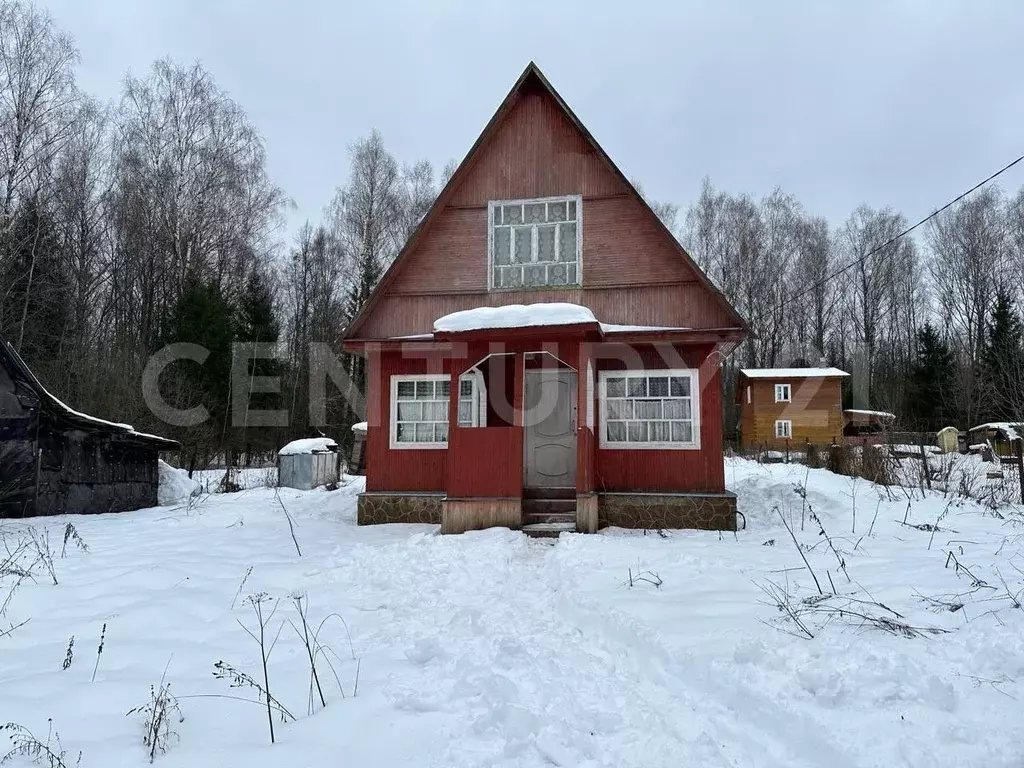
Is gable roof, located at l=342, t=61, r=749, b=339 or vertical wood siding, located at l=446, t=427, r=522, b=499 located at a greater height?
gable roof, located at l=342, t=61, r=749, b=339

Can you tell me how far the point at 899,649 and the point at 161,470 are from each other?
44.0ft

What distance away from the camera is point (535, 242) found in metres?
10.0

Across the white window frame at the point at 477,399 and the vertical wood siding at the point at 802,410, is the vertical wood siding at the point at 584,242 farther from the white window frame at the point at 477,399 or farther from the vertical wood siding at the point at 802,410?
the vertical wood siding at the point at 802,410

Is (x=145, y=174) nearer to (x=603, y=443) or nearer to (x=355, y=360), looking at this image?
(x=355, y=360)

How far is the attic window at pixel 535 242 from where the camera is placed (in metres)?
9.90

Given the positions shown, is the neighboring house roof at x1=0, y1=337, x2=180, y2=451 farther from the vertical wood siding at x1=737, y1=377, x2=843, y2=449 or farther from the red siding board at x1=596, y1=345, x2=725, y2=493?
the vertical wood siding at x1=737, y1=377, x2=843, y2=449

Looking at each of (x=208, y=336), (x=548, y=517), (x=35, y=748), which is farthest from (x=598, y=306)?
(x=208, y=336)

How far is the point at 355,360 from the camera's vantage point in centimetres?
2602

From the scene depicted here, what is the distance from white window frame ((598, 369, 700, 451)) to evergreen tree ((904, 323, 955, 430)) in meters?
26.7

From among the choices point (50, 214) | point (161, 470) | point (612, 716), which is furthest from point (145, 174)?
point (612, 716)

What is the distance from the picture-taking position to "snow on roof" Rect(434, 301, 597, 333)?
8188 mm

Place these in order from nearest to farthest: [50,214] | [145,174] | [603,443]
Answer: [603,443], [50,214], [145,174]

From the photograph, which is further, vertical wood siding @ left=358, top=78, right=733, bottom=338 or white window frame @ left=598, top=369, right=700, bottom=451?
vertical wood siding @ left=358, top=78, right=733, bottom=338

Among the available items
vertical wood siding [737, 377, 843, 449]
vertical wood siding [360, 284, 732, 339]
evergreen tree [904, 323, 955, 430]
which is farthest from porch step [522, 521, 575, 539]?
evergreen tree [904, 323, 955, 430]
